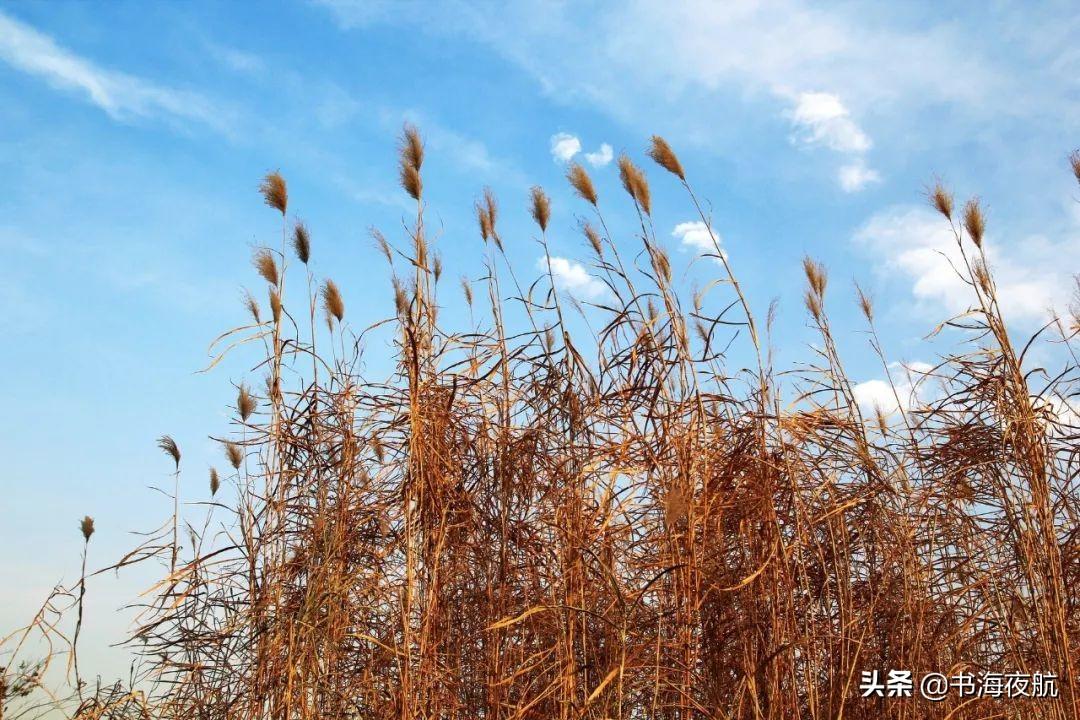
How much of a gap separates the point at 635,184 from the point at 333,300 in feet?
3.62

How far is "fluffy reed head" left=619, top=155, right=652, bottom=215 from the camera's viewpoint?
2.78m

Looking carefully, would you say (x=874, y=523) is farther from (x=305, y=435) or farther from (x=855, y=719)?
(x=305, y=435)

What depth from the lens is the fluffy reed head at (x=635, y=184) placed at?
278cm

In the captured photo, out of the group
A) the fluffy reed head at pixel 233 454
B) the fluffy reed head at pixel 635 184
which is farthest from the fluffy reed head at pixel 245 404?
the fluffy reed head at pixel 635 184

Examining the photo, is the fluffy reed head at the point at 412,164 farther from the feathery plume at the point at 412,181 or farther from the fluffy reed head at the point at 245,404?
the fluffy reed head at the point at 245,404

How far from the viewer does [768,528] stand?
254 centimetres

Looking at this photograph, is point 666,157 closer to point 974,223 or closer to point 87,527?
point 974,223

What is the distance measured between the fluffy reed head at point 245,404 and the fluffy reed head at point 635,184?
158cm

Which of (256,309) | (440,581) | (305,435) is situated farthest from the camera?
(256,309)

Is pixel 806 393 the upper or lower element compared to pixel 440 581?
upper

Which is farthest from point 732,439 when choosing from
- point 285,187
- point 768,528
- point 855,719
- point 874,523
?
point 285,187

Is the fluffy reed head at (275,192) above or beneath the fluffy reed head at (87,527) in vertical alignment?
above

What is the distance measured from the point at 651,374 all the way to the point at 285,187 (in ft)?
4.74

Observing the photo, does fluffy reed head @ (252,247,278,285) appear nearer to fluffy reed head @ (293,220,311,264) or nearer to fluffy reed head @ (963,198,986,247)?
fluffy reed head @ (293,220,311,264)
